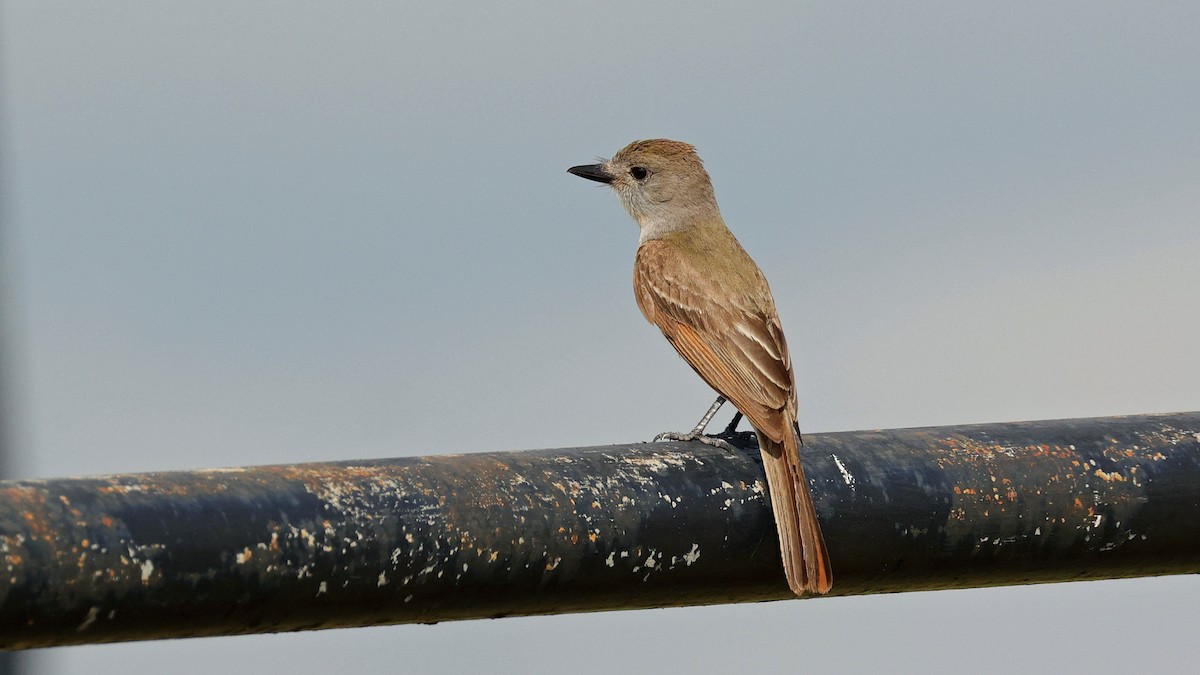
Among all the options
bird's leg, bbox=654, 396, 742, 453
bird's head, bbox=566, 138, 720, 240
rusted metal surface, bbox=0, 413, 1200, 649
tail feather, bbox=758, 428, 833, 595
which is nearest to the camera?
rusted metal surface, bbox=0, 413, 1200, 649

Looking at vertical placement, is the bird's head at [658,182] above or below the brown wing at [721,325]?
above

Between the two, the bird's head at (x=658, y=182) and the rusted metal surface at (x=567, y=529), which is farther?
the bird's head at (x=658, y=182)

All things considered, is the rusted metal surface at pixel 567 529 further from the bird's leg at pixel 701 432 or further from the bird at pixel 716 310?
the bird's leg at pixel 701 432

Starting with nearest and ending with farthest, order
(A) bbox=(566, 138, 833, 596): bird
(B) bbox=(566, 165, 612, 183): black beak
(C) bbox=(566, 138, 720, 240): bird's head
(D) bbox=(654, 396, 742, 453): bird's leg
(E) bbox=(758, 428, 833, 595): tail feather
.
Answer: (E) bbox=(758, 428, 833, 595): tail feather → (A) bbox=(566, 138, 833, 596): bird → (D) bbox=(654, 396, 742, 453): bird's leg → (C) bbox=(566, 138, 720, 240): bird's head → (B) bbox=(566, 165, 612, 183): black beak

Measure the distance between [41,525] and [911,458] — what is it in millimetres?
1974

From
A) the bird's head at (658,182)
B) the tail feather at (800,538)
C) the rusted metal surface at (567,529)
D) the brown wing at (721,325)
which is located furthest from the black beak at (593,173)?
the tail feather at (800,538)

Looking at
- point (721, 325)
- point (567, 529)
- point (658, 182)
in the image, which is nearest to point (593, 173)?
point (658, 182)

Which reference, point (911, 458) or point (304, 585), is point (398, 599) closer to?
point (304, 585)

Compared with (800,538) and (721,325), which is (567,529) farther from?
(721,325)

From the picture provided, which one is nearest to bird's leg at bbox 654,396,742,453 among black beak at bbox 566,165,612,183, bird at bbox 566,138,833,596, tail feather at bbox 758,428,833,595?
bird at bbox 566,138,833,596

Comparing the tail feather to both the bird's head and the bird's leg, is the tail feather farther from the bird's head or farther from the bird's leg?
the bird's head

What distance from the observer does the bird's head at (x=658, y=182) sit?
9.80 m

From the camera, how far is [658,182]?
10000mm

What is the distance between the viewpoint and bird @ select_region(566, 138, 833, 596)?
3920 millimetres
